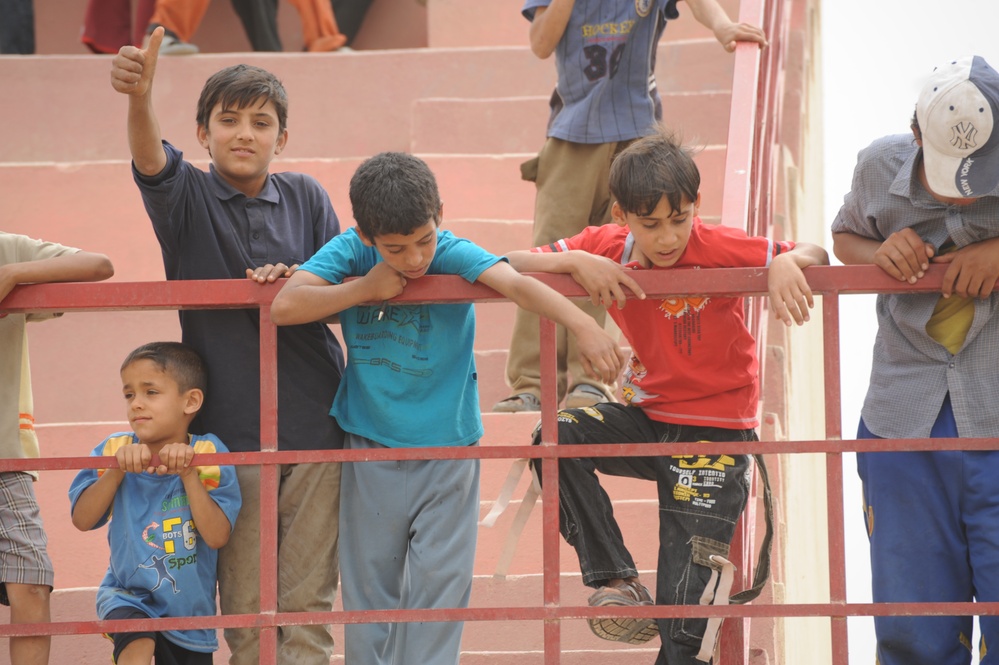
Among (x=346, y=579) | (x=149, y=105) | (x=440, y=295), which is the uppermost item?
(x=149, y=105)

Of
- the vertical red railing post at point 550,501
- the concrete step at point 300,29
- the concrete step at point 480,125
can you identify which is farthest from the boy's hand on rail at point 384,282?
the concrete step at point 300,29

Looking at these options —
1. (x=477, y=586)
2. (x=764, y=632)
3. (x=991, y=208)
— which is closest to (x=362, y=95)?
(x=477, y=586)

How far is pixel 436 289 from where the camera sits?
2580 mm

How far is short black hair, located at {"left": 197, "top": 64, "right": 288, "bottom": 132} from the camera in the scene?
304 centimetres

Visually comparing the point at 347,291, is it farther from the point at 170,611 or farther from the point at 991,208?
the point at 991,208

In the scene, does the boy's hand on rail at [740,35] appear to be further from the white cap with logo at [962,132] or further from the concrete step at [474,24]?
the concrete step at [474,24]

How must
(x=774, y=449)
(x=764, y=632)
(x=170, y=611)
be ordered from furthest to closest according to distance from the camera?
(x=764, y=632) < (x=170, y=611) < (x=774, y=449)

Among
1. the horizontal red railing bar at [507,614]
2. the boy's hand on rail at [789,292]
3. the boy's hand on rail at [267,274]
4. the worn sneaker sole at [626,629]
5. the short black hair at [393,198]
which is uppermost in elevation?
the short black hair at [393,198]

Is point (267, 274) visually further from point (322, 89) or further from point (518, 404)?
point (322, 89)

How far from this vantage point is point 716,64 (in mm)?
5645

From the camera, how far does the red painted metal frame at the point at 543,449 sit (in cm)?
249

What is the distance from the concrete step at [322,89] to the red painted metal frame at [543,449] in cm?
310

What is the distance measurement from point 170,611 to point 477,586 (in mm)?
1024

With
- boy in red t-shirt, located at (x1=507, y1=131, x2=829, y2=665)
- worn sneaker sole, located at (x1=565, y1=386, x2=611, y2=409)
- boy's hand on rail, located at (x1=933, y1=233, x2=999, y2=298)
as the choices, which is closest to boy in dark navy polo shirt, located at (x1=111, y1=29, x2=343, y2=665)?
boy in red t-shirt, located at (x1=507, y1=131, x2=829, y2=665)
